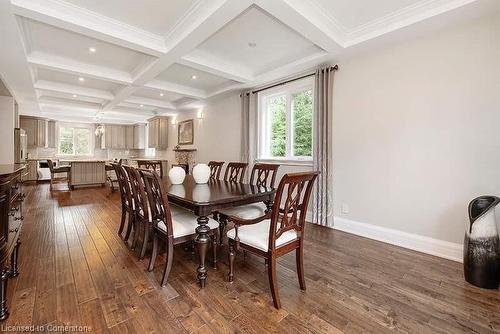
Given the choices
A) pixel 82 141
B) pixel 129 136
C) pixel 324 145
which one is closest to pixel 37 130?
pixel 82 141

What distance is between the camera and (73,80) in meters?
4.82

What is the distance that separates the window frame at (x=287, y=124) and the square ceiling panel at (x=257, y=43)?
0.48m

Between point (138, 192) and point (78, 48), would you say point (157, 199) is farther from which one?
point (78, 48)

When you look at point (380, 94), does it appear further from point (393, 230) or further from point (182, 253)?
point (182, 253)

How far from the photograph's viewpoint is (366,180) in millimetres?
3189

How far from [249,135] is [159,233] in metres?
3.02

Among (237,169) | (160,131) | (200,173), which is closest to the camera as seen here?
(200,173)

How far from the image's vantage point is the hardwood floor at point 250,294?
1.52 metres

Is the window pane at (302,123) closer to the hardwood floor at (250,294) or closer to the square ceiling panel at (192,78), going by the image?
the square ceiling panel at (192,78)

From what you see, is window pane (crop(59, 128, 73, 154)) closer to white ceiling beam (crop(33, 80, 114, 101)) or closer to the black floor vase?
white ceiling beam (crop(33, 80, 114, 101))

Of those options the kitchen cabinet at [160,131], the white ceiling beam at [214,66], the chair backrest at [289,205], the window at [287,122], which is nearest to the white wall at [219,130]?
the window at [287,122]

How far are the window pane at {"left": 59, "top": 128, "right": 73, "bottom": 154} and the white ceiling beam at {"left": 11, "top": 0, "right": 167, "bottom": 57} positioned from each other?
8.72 meters

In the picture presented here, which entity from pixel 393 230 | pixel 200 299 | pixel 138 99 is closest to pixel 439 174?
pixel 393 230

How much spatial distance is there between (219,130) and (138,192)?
3560 mm
